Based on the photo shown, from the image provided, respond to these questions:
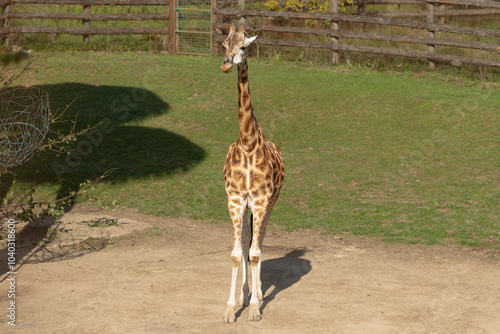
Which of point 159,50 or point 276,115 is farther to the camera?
point 159,50

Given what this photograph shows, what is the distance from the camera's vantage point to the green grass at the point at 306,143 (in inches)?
456

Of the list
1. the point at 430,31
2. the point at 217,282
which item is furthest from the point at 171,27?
the point at 217,282

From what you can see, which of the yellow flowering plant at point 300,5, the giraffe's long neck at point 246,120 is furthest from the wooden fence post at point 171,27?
the giraffe's long neck at point 246,120

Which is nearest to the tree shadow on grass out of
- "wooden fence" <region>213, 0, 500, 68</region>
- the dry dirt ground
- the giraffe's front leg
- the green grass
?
the green grass

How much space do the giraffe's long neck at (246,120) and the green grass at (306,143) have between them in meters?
3.97

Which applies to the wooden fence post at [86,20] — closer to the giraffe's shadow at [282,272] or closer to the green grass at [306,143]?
the green grass at [306,143]

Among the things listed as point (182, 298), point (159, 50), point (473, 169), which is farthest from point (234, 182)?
point (159, 50)

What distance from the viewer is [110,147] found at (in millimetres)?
14711

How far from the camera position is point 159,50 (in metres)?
22.8

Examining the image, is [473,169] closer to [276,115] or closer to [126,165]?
[276,115]

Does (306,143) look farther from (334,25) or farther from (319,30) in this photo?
(334,25)

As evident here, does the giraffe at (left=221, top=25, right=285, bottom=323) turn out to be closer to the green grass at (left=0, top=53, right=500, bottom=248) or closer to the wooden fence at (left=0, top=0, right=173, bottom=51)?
the green grass at (left=0, top=53, right=500, bottom=248)

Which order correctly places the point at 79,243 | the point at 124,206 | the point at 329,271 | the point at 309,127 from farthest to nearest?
the point at 309,127
the point at 124,206
the point at 79,243
the point at 329,271

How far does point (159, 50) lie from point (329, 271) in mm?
15589
